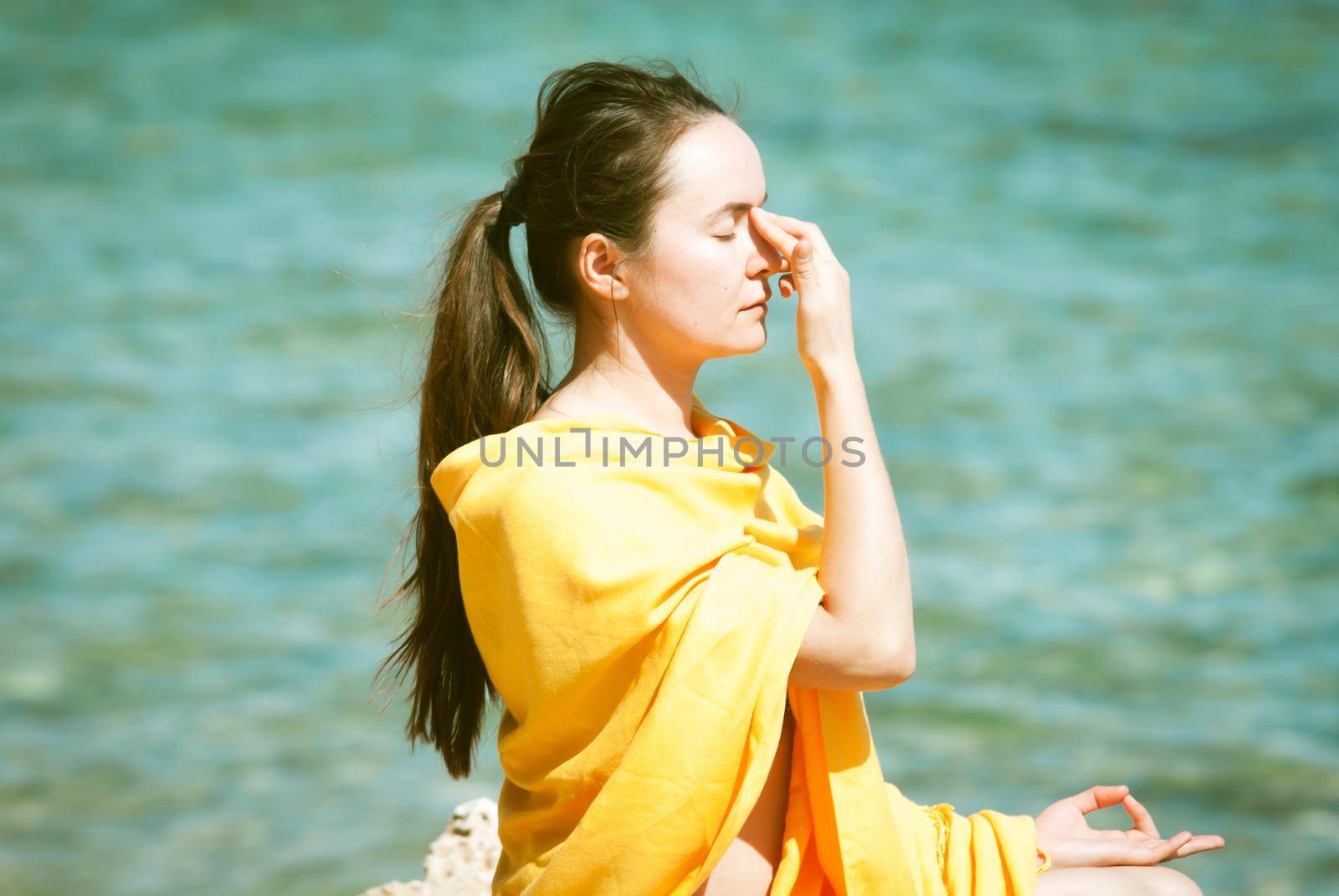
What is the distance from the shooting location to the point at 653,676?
84.0 inches

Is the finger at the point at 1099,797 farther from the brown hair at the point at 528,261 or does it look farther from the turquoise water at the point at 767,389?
the turquoise water at the point at 767,389

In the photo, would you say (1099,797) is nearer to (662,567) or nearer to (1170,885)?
(1170,885)

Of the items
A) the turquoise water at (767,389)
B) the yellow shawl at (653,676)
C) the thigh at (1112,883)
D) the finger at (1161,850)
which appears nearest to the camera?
the yellow shawl at (653,676)

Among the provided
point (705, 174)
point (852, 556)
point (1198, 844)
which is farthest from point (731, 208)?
point (1198, 844)

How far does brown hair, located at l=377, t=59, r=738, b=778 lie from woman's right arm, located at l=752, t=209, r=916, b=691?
1.11 ft

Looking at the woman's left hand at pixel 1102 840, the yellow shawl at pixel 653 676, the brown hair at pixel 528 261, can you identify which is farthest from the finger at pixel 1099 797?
the brown hair at pixel 528 261

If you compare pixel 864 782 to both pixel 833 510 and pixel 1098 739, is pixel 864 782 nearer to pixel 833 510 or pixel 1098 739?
pixel 833 510

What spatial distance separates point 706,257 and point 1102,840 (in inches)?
45.6

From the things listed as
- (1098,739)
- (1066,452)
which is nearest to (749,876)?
(1098,739)

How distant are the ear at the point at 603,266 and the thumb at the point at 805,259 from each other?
268 mm

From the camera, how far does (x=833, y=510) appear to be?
2170mm

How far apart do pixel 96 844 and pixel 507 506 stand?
11.1 ft

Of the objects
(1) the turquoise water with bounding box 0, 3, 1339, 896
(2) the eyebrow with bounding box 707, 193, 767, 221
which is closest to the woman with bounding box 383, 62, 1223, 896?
(2) the eyebrow with bounding box 707, 193, 767, 221

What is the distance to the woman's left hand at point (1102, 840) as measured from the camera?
247 centimetres
